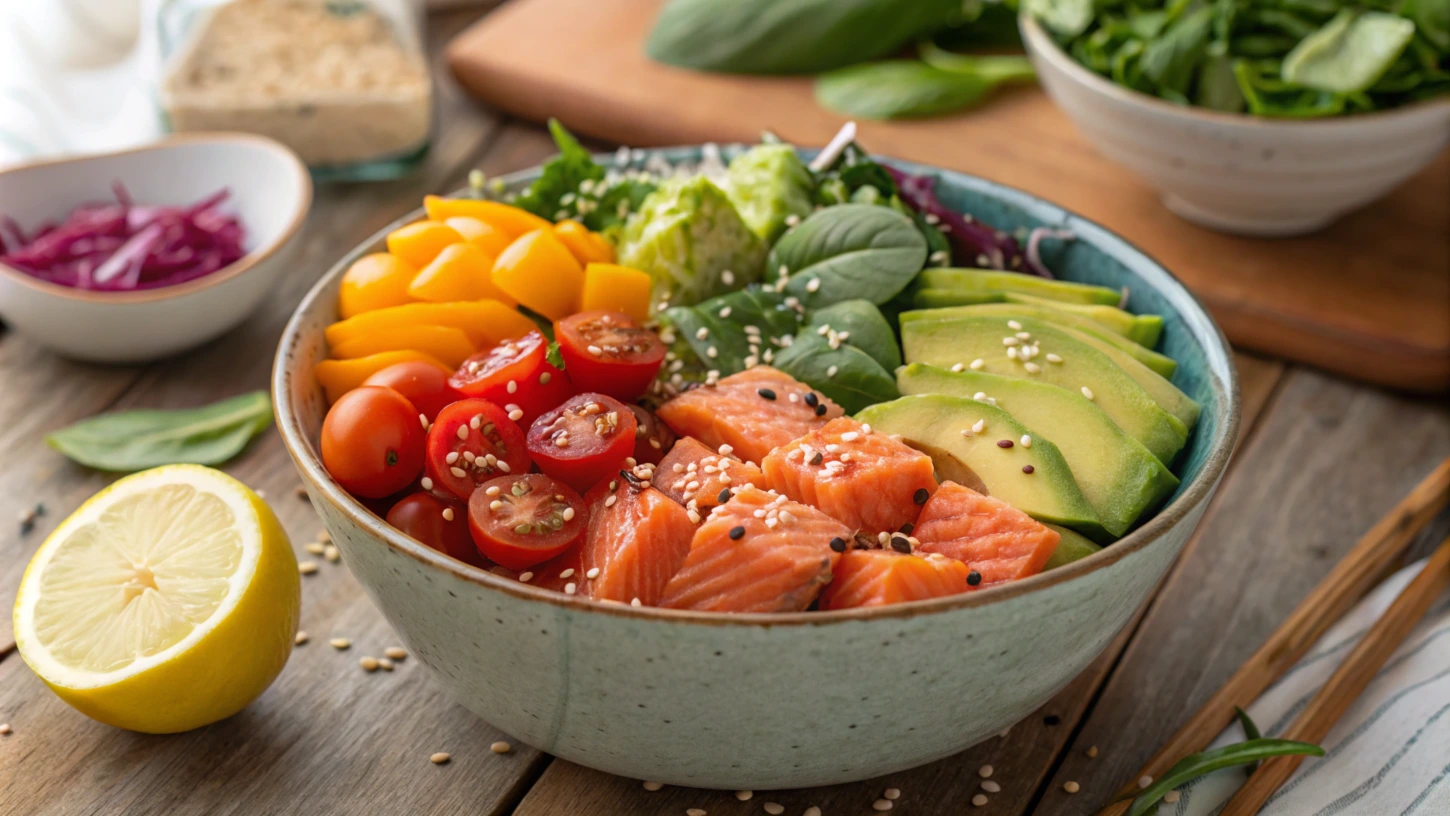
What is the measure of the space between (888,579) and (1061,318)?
2.09ft

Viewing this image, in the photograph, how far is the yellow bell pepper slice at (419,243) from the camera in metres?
1.81

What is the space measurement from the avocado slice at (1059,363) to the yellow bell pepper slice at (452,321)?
59 cm

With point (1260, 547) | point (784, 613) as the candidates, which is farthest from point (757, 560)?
point (1260, 547)

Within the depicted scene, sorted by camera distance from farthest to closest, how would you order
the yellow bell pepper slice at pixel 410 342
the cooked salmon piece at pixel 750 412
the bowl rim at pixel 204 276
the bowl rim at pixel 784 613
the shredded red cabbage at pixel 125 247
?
the shredded red cabbage at pixel 125 247 → the bowl rim at pixel 204 276 → the yellow bell pepper slice at pixel 410 342 → the cooked salmon piece at pixel 750 412 → the bowl rim at pixel 784 613

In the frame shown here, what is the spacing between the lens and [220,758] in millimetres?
1564

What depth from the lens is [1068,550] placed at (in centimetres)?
145

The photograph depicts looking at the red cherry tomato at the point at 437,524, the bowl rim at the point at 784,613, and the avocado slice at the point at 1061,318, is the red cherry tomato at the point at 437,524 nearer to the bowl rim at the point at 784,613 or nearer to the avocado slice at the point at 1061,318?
the bowl rim at the point at 784,613

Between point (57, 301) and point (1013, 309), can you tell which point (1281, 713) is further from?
point (57, 301)

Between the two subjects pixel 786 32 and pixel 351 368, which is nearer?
pixel 351 368

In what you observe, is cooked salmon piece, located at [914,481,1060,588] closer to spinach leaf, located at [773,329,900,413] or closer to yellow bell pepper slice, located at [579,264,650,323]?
spinach leaf, located at [773,329,900,413]

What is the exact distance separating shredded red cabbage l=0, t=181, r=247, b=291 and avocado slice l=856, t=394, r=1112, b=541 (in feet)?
4.71

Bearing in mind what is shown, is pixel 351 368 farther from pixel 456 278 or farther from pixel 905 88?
pixel 905 88

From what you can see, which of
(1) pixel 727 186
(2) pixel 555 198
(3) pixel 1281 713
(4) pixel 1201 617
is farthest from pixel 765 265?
(3) pixel 1281 713

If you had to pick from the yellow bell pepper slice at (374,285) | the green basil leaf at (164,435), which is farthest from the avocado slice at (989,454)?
the green basil leaf at (164,435)
